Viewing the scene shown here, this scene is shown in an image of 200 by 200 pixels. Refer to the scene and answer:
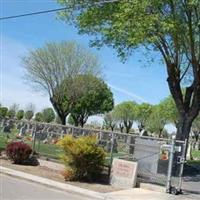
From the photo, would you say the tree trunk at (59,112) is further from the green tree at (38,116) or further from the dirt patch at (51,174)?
the green tree at (38,116)

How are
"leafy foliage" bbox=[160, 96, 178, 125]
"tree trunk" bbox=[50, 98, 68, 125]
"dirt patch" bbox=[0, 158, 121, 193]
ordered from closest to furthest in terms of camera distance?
1. "dirt patch" bbox=[0, 158, 121, 193]
2. "tree trunk" bbox=[50, 98, 68, 125]
3. "leafy foliage" bbox=[160, 96, 178, 125]

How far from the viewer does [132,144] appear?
16688mm

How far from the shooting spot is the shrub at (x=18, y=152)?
20.1 meters

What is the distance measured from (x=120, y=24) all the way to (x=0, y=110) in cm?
8738

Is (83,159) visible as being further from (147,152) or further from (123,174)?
(147,152)

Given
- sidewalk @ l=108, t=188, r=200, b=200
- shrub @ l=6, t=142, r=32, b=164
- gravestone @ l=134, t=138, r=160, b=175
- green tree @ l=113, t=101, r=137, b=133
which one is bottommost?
sidewalk @ l=108, t=188, r=200, b=200

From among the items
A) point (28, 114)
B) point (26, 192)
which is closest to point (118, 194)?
point (26, 192)

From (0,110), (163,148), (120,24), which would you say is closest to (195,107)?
(120,24)

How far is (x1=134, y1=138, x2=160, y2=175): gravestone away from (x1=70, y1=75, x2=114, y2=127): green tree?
37.4 meters

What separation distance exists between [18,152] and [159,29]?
25.2 ft

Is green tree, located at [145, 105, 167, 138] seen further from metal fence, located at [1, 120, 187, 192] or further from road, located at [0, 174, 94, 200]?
road, located at [0, 174, 94, 200]

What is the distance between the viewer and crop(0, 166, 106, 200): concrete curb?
14430mm

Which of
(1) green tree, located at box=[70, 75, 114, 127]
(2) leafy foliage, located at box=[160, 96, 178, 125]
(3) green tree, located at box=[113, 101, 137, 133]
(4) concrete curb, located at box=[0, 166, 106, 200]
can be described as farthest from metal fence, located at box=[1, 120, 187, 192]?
(3) green tree, located at box=[113, 101, 137, 133]

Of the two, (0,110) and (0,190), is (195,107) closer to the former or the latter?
(0,190)
